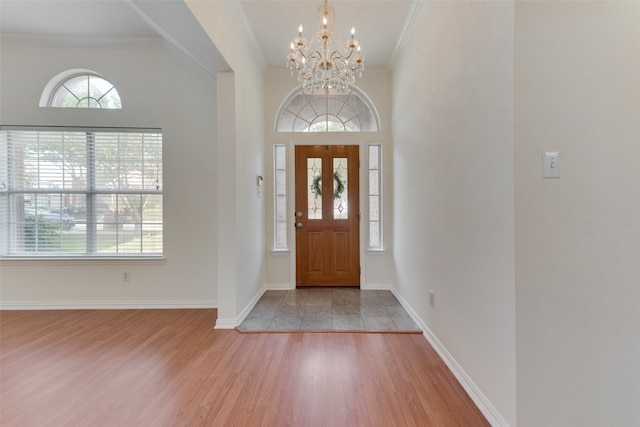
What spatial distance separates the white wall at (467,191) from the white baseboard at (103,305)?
8.30ft

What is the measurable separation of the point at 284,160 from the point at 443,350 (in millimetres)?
3004

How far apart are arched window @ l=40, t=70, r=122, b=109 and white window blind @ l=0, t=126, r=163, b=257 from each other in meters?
0.34

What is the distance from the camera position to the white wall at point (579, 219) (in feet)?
4.01

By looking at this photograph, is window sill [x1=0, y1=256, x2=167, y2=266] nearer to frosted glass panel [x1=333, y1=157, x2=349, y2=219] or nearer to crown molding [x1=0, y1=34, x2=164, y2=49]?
frosted glass panel [x1=333, y1=157, x2=349, y2=219]

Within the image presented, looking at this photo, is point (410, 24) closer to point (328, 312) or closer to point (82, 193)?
point (328, 312)

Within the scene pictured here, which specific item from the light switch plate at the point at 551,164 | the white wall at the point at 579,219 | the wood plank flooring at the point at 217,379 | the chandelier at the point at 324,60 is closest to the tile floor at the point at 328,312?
the wood plank flooring at the point at 217,379

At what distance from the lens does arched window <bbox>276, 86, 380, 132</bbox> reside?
3871 mm

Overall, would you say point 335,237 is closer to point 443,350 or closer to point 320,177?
point 320,177

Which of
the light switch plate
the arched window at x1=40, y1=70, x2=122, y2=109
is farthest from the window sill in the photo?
the light switch plate

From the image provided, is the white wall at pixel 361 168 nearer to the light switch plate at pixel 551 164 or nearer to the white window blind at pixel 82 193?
the white window blind at pixel 82 193

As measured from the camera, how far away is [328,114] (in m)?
3.90

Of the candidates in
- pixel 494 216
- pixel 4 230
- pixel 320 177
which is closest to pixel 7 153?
pixel 4 230

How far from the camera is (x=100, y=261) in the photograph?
3.07m

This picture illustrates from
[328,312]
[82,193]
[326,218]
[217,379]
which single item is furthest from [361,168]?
[82,193]
